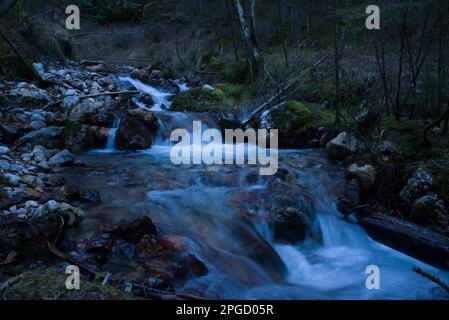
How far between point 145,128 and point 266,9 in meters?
14.7

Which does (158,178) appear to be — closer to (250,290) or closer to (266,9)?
(250,290)

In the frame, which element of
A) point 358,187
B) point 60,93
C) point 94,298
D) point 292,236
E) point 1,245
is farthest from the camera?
point 60,93

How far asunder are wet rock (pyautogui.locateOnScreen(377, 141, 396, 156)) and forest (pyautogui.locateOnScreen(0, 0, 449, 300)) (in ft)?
0.10

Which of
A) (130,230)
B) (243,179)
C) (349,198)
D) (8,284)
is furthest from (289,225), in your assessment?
(8,284)

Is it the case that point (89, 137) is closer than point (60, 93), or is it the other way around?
Result: point (89, 137)

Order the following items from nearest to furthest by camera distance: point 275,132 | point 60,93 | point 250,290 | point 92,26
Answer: point 250,290 → point 275,132 → point 60,93 → point 92,26

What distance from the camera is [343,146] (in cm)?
734

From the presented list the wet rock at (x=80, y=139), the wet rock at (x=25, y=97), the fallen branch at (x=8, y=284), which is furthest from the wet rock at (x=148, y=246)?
the wet rock at (x=25, y=97)

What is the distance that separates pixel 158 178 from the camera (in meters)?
6.59

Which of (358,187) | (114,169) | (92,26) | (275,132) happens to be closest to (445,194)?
(358,187)

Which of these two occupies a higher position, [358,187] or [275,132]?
[275,132]

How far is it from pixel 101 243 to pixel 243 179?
3.00 metres

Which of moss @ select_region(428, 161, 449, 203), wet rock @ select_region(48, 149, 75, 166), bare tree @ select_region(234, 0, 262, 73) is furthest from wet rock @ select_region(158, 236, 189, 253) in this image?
bare tree @ select_region(234, 0, 262, 73)

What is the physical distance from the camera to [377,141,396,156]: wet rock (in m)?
6.61
